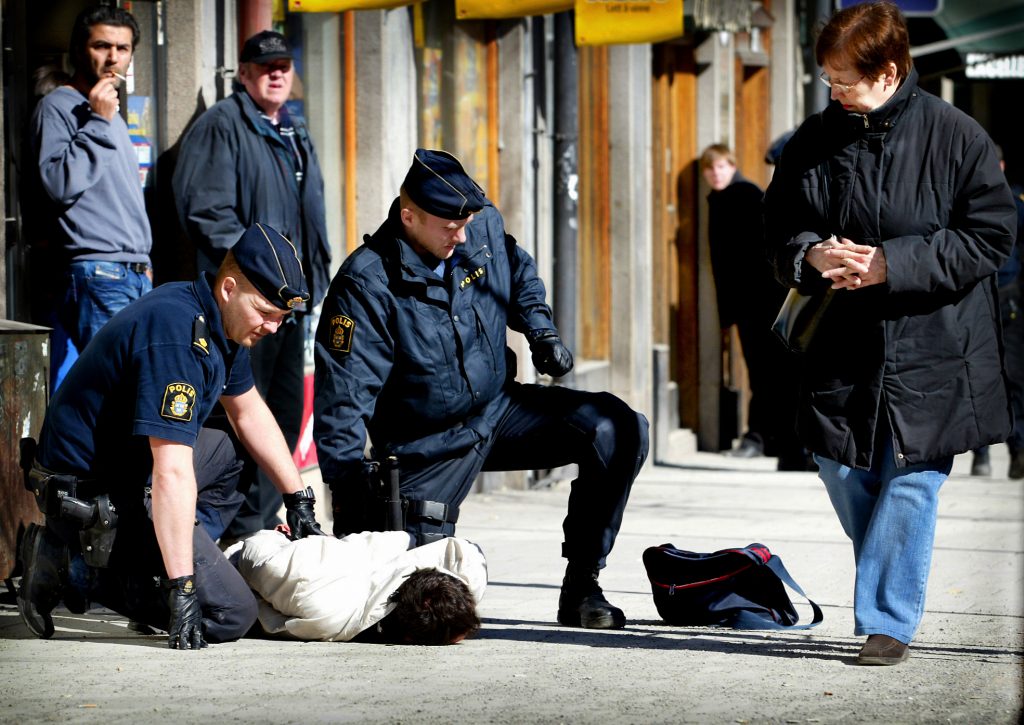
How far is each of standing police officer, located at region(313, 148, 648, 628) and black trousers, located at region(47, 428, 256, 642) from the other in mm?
483

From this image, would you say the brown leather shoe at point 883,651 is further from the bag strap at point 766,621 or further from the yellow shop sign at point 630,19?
the yellow shop sign at point 630,19

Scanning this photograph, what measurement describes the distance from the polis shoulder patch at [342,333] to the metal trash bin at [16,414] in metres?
1.01

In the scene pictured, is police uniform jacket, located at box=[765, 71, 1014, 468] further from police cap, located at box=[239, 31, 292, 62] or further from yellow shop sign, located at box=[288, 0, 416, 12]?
yellow shop sign, located at box=[288, 0, 416, 12]

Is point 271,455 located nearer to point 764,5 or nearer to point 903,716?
point 903,716

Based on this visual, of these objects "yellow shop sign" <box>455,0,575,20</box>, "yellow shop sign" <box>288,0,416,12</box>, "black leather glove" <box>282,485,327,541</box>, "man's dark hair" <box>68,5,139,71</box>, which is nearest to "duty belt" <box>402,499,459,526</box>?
"black leather glove" <box>282,485,327,541</box>

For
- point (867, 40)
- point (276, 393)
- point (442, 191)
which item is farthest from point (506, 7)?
point (867, 40)

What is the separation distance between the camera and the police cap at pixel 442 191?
5.83 meters

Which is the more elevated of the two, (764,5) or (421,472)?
(764,5)

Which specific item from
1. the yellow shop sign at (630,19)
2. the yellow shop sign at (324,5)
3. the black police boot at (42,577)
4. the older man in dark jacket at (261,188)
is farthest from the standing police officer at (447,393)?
the yellow shop sign at (630,19)

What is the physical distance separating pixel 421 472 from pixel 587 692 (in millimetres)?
1337

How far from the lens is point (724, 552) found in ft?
20.3

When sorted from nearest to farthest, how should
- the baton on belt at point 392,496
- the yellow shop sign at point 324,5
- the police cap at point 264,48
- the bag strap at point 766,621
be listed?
1. the baton on belt at point 392,496
2. the bag strap at point 766,621
3. the police cap at point 264,48
4. the yellow shop sign at point 324,5

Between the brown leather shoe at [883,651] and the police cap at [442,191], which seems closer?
the brown leather shoe at [883,651]

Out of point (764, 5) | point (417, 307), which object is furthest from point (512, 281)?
point (764, 5)
